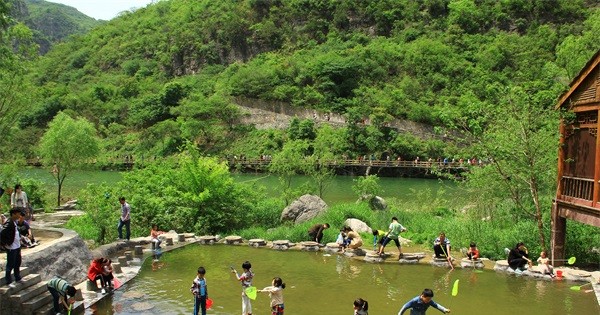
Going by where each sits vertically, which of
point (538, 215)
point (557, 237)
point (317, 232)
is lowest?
point (317, 232)

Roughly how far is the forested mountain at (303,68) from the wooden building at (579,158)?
1366 inches

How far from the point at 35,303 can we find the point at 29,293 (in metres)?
0.27

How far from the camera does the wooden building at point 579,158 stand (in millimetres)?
13398

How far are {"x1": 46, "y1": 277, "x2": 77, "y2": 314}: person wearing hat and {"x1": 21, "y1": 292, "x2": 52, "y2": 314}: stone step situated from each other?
0.29 metres

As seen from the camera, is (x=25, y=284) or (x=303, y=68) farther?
(x=303, y=68)

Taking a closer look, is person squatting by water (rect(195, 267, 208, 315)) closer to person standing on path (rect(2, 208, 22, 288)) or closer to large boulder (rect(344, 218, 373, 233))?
person standing on path (rect(2, 208, 22, 288))

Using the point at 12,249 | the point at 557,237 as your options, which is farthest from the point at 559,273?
the point at 12,249

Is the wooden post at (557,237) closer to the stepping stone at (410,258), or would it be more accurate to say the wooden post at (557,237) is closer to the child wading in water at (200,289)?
the stepping stone at (410,258)

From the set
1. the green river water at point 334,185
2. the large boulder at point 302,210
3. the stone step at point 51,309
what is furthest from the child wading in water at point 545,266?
the green river water at point 334,185

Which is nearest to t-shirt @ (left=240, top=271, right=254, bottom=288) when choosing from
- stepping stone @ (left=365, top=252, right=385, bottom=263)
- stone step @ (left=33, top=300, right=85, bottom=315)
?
stone step @ (left=33, top=300, right=85, bottom=315)

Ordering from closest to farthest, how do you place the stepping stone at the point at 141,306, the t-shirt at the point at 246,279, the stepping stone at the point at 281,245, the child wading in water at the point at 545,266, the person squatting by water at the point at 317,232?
1. the t-shirt at the point at 246,279
2. the stepping stone at the point at 141,306
3. the child wading in water at the point at 545,266
4. the stepping stone at the point at 281,245
5. the person squatting by water at the point at 317,232

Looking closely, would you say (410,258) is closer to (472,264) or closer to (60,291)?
(472,264)

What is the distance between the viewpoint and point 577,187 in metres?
14.4

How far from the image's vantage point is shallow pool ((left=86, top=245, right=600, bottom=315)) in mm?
11711
